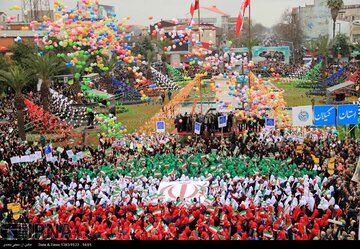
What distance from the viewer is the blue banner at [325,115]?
16375 mm

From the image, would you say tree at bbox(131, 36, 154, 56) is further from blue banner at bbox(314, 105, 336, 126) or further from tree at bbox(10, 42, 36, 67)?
blue banner at bbox(314, 105, 336, 126)

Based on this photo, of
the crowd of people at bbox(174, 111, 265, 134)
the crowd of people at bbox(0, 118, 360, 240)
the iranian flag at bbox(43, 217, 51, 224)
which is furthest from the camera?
the crowd of people at bbox(174, 111, 265, 134)

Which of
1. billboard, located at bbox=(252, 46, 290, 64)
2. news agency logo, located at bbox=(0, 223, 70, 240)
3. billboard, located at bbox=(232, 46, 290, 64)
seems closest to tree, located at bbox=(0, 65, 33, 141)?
news agency logo, located at bbox=(0, 223, 70, 240)

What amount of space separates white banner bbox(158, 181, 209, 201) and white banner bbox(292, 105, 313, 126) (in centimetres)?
565

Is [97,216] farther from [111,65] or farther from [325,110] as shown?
[111,65]

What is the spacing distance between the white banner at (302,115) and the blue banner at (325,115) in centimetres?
33

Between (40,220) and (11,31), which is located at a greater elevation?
A: (11,31)

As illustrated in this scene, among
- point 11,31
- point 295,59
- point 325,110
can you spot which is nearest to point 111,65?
point 11,31

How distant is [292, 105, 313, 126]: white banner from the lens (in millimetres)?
16766

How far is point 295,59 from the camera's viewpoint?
5725 centimetres

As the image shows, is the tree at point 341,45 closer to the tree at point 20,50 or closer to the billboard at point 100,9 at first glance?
the tree at point 20,50

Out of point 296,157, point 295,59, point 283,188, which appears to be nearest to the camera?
point 283,188

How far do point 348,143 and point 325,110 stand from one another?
1425 mm

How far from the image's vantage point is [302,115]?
16.9 meters
